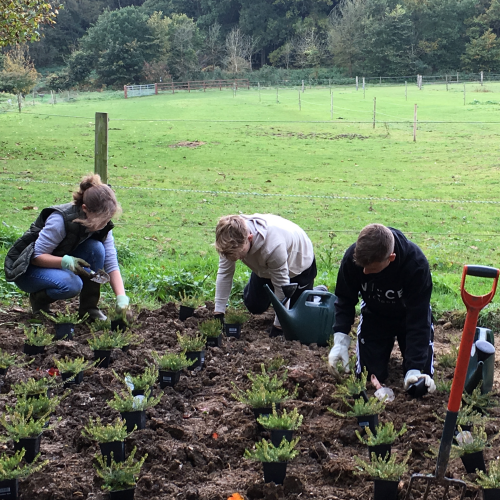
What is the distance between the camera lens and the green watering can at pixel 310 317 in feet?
14.4

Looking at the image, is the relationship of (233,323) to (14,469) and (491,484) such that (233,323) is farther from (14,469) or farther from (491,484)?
(491,484)

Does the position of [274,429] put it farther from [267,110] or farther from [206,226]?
[267,110]

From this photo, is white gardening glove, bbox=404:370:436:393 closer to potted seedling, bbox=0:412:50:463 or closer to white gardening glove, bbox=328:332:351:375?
white gardening glove, bbox=328:332:351:375

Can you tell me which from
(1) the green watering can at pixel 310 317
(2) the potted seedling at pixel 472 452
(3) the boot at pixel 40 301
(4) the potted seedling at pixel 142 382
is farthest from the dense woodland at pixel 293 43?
(2) the potted seedling at pixel 472 452

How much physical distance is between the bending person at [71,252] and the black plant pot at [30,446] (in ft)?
5.79

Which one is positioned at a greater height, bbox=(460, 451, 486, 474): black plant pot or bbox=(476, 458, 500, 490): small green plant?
bbox=(476, 458, 500, 490): small green plant

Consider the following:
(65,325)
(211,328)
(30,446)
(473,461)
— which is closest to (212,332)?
(211,328)

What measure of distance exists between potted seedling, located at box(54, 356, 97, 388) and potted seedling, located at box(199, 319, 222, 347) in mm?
905

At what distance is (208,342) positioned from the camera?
437cm

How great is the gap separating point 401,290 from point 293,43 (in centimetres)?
6943

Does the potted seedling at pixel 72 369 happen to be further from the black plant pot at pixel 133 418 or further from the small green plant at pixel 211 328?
the small green plant at pixel 211 328

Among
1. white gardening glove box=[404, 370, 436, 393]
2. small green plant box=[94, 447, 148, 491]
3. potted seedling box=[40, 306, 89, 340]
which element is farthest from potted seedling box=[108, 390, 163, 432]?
potted seedling box=[40, 306, 89, 340]

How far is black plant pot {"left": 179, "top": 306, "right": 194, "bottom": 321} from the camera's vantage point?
4.97 metres

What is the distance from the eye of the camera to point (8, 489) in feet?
8.14
